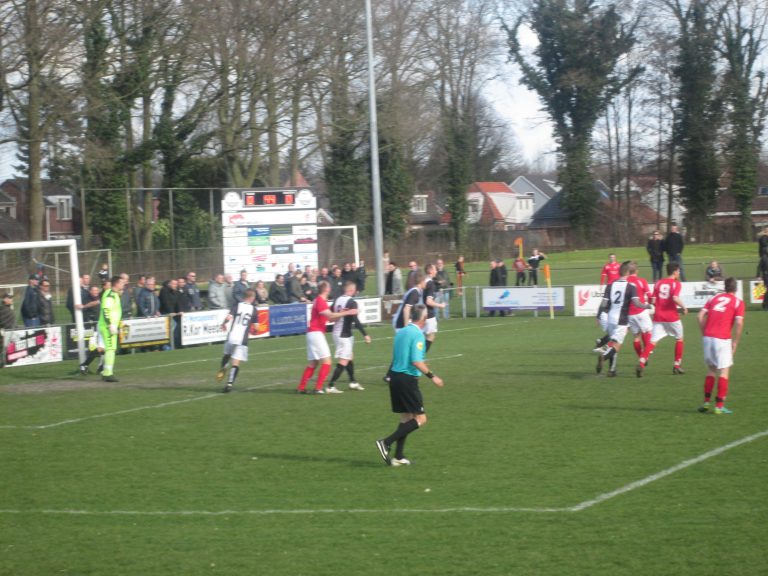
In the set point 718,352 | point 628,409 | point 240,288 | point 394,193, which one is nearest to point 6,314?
point 240,288

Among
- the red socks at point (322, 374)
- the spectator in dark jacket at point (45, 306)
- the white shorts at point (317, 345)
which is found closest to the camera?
the white shorts at point (317, 345)

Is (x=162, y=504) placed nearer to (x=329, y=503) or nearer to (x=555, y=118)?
(x=329, y=503)

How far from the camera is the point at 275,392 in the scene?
17891 mm

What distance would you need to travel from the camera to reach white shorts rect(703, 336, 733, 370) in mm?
13173

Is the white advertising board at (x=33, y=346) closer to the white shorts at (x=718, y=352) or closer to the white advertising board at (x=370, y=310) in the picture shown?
the white advertising board at (x=370, y=310)

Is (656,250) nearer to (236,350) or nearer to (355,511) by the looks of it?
(236,350)

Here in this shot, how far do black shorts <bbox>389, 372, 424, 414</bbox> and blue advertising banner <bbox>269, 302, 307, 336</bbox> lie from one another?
19.6 meters

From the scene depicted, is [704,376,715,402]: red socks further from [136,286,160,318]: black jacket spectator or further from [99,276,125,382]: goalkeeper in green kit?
[136,286,160,318]: black jacket spectator

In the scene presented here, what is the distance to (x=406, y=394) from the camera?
10938mm

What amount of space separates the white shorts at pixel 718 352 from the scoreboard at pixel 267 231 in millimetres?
21547

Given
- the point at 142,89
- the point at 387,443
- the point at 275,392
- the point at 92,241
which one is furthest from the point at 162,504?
the point at 92,241

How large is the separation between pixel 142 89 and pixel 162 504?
32767 millimetres

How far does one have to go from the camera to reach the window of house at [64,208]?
76938 millimetres

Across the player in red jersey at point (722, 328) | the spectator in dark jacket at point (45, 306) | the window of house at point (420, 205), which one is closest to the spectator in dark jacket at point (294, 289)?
the spectator in dark jacket at point (45, 306)
